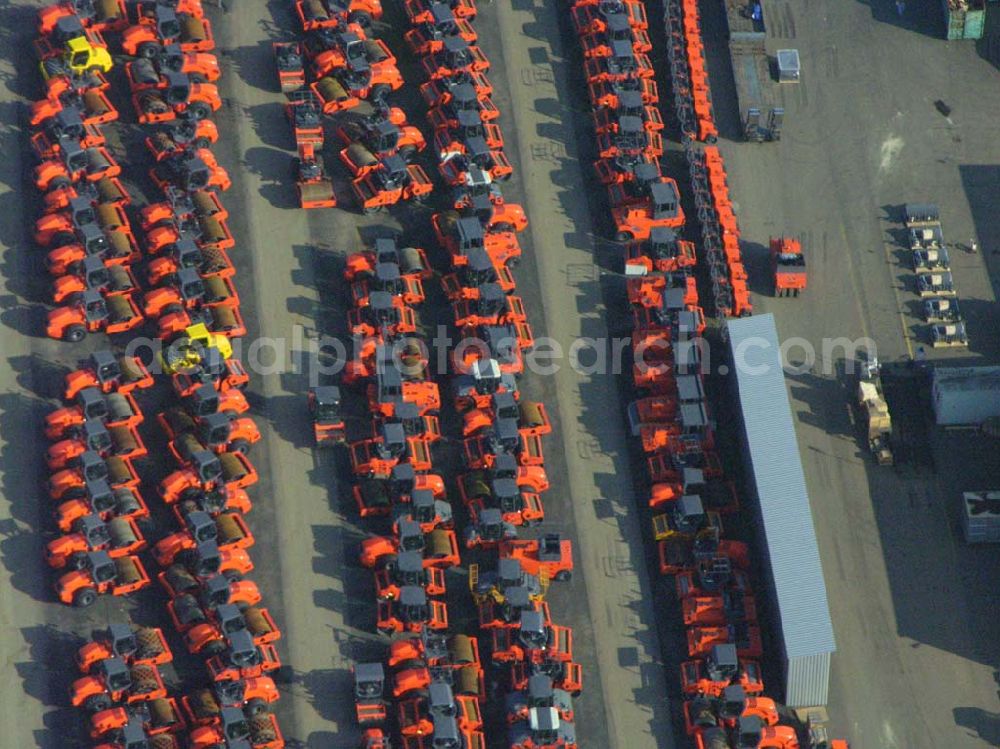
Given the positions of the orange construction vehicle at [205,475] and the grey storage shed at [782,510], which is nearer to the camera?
the grey storage shed at [782,510]

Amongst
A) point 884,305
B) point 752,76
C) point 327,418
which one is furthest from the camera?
point 752,76

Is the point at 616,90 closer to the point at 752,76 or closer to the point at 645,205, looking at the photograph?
the point at 645,205

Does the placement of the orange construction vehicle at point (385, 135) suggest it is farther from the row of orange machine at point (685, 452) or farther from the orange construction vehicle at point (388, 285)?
the row of orange machine at point (685, 452)

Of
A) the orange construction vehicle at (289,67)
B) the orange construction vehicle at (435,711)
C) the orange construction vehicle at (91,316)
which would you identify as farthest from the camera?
the orange construction vehicle at (289,67)

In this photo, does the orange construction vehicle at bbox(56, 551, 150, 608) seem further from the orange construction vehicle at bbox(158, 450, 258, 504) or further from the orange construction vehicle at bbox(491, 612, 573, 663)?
the orange construction vehicle at bbox(491, 612, 573, 663)

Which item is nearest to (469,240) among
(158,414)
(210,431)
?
(210,431)

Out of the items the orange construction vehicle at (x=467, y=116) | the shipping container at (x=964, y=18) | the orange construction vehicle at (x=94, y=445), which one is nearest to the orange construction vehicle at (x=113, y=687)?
the orange construction vehicle at (x=94, y=445)

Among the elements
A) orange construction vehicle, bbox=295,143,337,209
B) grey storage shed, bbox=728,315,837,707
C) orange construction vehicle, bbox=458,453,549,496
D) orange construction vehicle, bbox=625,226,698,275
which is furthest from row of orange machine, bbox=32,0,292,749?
grey storage shed, bbox=728,315,837,707

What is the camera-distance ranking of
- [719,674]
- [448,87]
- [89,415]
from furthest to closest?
[448,87] → [89,415] → [719,674]
